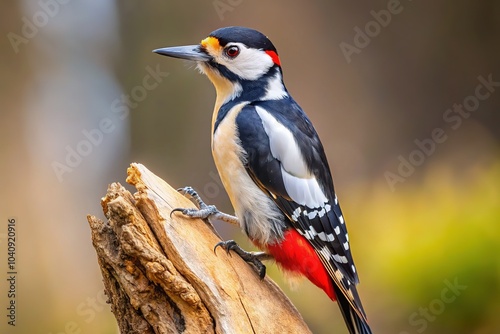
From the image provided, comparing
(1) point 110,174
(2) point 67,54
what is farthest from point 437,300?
(2) point 67,54

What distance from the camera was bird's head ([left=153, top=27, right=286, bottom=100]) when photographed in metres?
2.61

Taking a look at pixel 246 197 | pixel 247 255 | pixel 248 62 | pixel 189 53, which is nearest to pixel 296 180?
pixel 246 197

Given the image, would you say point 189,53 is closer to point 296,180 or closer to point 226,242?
point 296,180

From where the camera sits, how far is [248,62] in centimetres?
264

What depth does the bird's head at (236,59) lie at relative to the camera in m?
2.61

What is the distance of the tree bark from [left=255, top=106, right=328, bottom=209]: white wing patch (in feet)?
1.61

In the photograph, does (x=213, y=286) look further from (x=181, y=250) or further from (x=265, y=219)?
(x=265, y=219)

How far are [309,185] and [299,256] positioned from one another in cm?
29

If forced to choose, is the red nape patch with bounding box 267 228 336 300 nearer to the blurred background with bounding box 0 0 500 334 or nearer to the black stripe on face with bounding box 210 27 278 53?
the black stripe on face with bounding box 210 27 278 53

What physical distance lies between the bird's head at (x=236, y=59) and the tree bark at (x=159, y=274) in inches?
26.0

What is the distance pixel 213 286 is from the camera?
2020 mm

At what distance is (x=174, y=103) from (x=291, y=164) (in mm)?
2440

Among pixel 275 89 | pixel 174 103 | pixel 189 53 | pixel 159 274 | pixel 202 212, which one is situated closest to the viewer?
pixel 159 274

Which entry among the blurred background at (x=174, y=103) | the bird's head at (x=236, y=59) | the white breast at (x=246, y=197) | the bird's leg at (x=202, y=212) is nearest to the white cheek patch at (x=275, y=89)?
the bird's head at (x=236, y=59)
